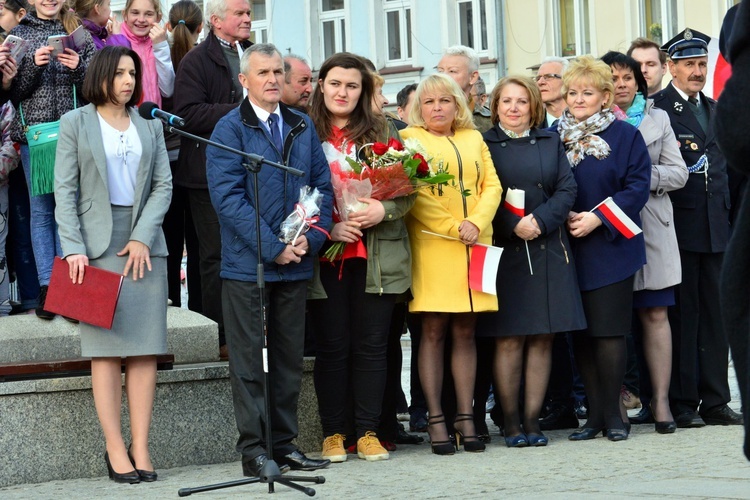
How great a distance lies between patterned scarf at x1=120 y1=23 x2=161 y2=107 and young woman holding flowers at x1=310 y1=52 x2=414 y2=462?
1.36 m

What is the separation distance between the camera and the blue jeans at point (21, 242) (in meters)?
8.47

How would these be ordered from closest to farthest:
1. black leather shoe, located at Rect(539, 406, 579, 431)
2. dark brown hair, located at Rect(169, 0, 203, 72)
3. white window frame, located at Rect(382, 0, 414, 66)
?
black leather shoe, located at Rect(539, 406, 579, 431) → dark brown hair, located at Rect(169, 0, 203, 72) → white window frame, located at Rect(382, 0, 414, 66)

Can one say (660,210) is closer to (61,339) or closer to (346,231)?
(346,231)

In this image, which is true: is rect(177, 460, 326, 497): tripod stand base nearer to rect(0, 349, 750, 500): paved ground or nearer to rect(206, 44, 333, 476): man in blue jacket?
rect(0, 349, 750, 500): paved ground

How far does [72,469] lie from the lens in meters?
7.55

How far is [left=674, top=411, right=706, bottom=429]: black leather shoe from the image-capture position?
897 cm

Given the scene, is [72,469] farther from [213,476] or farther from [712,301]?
[712,301]

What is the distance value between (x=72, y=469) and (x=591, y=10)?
24020 mm

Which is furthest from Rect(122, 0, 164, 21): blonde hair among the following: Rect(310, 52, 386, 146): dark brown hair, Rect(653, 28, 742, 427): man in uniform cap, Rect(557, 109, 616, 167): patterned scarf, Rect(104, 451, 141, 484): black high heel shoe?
Rect(653, 28, 742, 427): man in uniform cap

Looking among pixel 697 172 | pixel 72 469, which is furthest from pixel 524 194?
pixel 72 469

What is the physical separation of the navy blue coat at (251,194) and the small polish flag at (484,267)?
3.21ft

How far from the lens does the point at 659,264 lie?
883 cm

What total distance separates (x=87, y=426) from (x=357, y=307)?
1.61 metres

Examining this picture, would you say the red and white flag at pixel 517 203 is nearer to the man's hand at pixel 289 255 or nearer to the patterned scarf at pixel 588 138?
the patterned scarf at pixel 588 138
